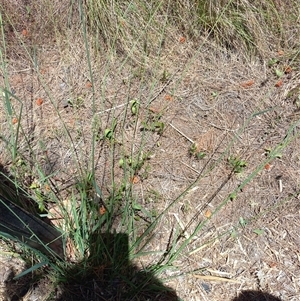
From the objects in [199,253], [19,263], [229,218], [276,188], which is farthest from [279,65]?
[19,263]

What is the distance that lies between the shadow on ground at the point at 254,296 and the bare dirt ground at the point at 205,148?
2 cm

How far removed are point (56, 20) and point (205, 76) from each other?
3.70ft

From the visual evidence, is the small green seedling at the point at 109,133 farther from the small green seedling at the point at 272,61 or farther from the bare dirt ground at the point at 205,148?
the small green seedling at the point at 272,61

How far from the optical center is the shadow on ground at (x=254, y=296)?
Result: 1734 millimetres

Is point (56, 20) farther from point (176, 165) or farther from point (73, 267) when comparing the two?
point (73, 267)

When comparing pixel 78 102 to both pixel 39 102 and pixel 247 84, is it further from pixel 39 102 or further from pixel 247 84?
pixel 247 84

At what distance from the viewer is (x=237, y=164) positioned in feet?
6.88

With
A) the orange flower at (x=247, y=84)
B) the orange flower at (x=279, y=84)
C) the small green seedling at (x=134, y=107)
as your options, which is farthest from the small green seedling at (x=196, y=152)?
the orange flower at (x=279, y=84)

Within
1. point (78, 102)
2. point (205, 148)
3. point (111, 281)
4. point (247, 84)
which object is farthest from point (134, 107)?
point (111, 281)

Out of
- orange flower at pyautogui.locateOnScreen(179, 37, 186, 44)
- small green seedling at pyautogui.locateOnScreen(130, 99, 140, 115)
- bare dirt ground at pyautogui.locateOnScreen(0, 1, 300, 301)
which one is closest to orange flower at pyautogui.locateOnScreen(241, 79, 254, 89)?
bare dirt ground at pyautogui.locateOnScreen(0, 1, 300, 301)

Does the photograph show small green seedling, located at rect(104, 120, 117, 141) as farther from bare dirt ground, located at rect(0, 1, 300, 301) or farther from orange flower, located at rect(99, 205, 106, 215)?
orange flower, located at rect(99, 205, 106, 215)

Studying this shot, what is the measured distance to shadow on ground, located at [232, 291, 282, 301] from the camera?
1734 mm

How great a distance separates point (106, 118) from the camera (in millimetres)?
2336

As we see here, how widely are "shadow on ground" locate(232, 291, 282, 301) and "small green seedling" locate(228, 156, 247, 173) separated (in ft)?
2.20
